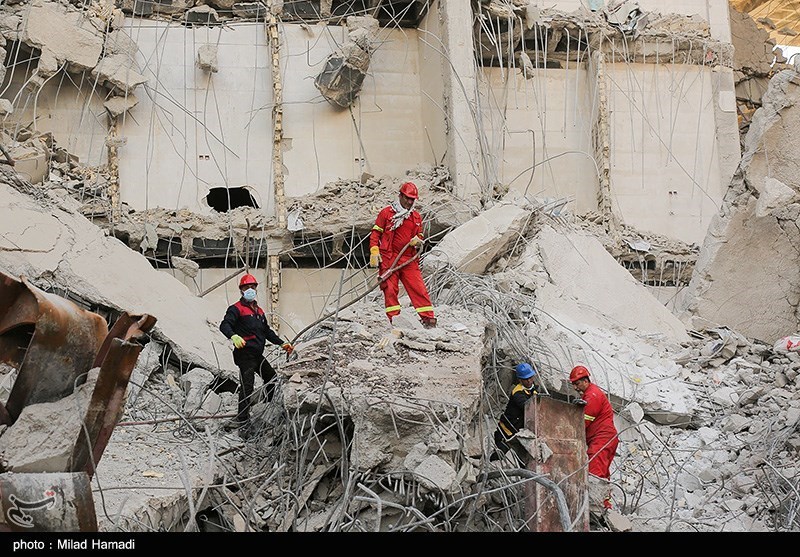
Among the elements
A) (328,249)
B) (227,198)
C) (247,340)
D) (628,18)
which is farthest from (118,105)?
(628,18)

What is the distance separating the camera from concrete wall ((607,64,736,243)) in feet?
45.5

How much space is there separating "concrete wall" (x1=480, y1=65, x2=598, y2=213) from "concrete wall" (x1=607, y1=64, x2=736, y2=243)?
1.33 feet

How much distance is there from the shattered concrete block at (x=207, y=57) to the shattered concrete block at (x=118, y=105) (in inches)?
39.6

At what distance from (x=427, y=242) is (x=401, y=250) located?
4237 millimetres

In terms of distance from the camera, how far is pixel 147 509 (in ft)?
17.9

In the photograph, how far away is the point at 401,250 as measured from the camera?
26.3 ft

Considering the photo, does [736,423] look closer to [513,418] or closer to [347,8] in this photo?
[513,418]

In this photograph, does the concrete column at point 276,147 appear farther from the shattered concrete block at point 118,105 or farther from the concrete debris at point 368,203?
the shattered concrete block at point 118,105

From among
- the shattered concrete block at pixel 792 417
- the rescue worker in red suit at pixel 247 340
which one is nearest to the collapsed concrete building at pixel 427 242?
the shattered concrete block at pixel 792 417

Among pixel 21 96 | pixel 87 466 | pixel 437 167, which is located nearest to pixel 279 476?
pixel 87 466

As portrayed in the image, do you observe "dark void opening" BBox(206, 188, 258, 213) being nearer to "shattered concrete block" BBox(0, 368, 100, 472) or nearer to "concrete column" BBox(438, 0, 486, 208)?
"concrete column" BBox(438, 0, 486, 208)

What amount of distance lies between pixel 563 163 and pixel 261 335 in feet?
23.9
